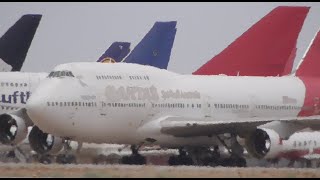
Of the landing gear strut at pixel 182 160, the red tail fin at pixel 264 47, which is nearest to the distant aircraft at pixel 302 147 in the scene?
the red tail fin at pixel 264 47

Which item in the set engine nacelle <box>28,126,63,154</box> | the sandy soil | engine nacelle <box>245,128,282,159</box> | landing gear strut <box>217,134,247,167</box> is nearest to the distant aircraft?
landing gear strut <box>217,134,247,167</box>

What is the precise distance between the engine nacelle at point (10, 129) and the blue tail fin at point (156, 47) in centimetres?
1672

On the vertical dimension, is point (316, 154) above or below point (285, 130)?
below

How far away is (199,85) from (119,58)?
2698cm

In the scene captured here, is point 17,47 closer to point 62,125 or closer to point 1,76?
point 1,76

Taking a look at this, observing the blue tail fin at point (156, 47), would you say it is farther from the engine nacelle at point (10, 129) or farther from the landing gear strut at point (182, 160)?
the engine nacelle at point (10, 129)

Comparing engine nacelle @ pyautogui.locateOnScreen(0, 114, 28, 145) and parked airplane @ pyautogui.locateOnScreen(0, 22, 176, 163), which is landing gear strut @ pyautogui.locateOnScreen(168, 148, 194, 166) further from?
engine nacelle @ pyautogui.locateOnScreen(0, 114, 28, 145)

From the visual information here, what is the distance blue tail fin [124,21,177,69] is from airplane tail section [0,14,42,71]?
275 inches

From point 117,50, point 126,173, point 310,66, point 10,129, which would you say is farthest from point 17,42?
point 126,173

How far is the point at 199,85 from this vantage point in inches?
2072

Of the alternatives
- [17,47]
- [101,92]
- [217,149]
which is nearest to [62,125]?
[101,92]

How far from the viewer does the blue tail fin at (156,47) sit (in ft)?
217

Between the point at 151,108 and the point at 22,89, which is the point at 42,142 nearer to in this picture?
the point at 151,108

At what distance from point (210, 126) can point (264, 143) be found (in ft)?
9.49
